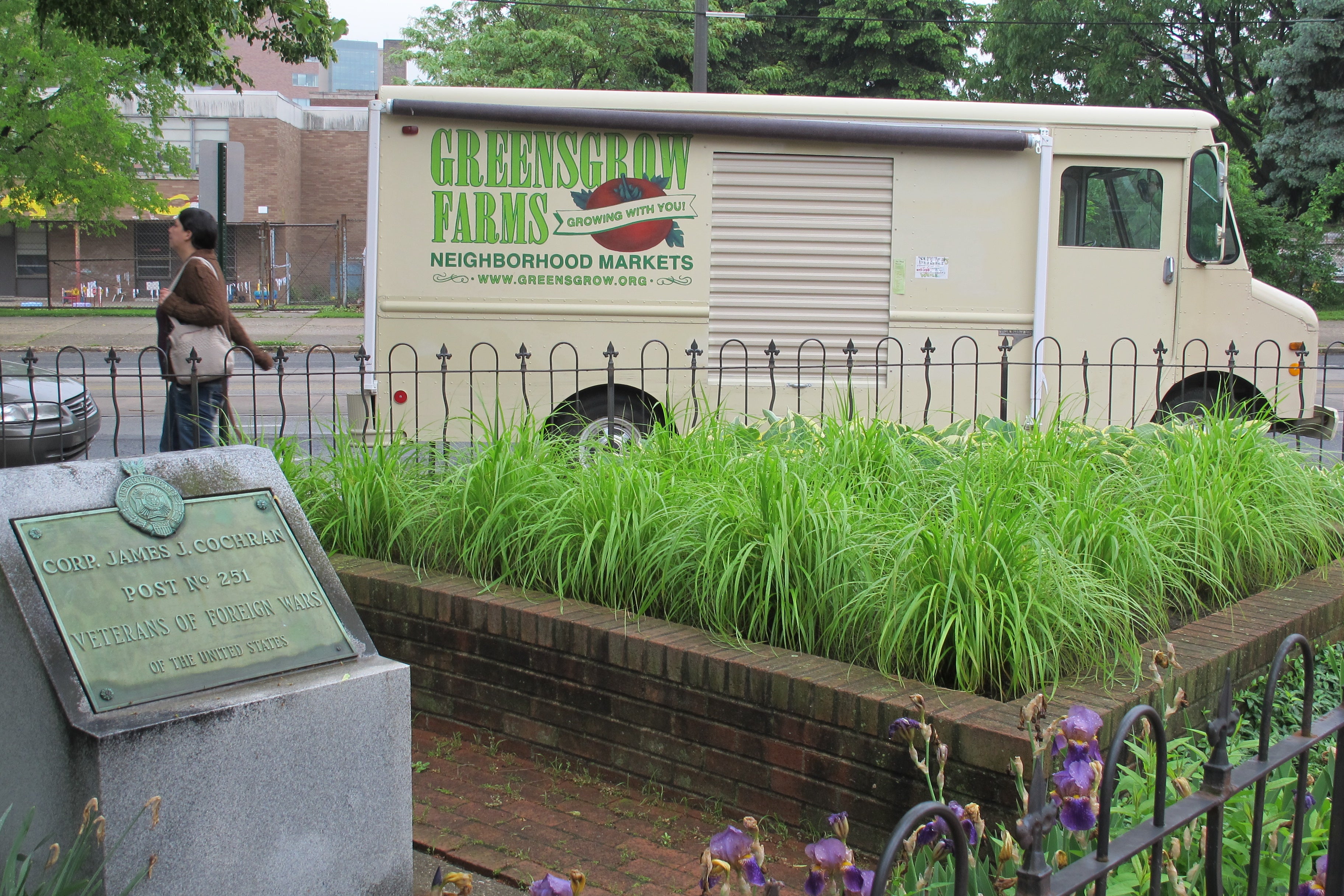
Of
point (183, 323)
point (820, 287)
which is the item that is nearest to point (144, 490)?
point (183, 323)

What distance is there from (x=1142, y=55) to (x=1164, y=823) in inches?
1297

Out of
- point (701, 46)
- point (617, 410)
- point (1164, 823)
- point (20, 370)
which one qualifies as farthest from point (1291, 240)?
point (1164, 823)

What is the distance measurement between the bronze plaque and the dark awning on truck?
5.65 metres

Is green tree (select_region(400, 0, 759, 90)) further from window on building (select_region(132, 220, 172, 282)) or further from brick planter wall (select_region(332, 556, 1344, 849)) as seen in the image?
brick planter wall (select_region(332, 556, 1344, 849))

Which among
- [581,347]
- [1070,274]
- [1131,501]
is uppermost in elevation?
[1070,274]

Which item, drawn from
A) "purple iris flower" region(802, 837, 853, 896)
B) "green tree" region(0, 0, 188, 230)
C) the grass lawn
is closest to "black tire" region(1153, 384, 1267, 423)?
"purple iris flower" region(802, 837, 853, 896)

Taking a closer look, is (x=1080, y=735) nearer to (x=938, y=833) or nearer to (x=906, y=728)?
(x=938, y=833)

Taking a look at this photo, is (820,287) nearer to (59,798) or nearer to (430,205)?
(430,205)

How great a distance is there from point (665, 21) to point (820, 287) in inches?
826

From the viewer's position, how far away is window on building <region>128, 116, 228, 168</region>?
40.4 m

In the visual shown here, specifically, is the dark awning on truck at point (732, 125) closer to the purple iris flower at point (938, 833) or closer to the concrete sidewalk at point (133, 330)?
the purple iris flower at point (938, 833)

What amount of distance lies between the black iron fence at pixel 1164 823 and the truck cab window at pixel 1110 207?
7048mm

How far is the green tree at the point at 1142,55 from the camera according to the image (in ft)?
98.2

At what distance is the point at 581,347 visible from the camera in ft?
28.6
